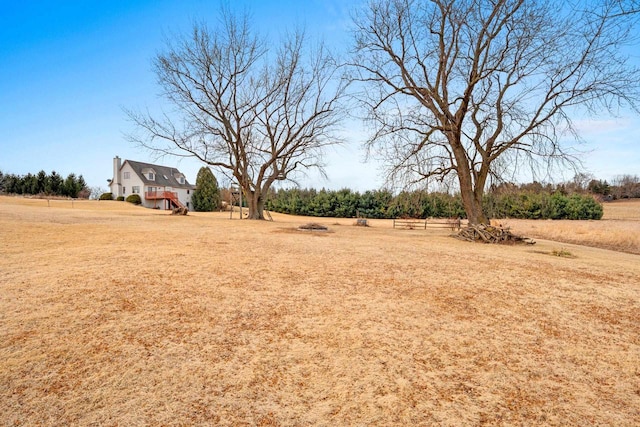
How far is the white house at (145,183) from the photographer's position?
3716 cm

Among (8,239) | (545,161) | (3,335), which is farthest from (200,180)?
(3,335)

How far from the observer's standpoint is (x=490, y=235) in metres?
11.8

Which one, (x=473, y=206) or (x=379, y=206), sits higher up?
(x=379, y=206)

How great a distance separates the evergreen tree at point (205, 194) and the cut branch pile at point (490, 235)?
32.6m

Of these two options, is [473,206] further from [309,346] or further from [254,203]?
[254,203]

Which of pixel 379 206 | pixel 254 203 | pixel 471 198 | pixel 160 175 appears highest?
pixel 160 175

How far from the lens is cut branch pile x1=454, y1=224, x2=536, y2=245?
11664 millimetres

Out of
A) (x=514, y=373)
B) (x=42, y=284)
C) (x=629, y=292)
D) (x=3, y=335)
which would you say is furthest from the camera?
(x=629, y=292)

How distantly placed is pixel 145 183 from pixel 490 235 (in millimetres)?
38613

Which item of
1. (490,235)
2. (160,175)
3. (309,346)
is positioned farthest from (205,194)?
(309,346)

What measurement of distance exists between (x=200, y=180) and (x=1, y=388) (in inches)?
1542

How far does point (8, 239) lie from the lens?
7824 millimetres

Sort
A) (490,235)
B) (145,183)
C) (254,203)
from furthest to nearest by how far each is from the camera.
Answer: (145,183) → (254,203) → (490,235)

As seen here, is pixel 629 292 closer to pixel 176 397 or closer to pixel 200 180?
pixel 176 397
